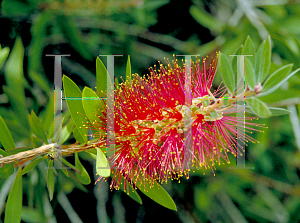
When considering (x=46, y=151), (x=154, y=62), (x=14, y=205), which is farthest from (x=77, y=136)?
(x=154, y=62)

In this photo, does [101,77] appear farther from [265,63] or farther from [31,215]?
[31,215]

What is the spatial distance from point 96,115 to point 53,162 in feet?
0.60

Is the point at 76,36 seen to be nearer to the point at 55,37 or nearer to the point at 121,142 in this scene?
the point at 55,37

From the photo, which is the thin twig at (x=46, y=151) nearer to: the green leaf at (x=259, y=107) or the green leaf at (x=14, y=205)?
the green leaf at (x=14, y=205)

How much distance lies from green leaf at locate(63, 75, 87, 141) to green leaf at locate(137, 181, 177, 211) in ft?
0.74

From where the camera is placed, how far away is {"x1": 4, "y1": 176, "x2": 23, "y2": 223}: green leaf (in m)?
0.57

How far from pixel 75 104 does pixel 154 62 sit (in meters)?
0.76

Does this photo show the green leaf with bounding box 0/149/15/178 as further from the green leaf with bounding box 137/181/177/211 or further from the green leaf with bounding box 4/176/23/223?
the green leaf with bounding box 137/181/177/211

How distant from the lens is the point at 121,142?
0.55 meters

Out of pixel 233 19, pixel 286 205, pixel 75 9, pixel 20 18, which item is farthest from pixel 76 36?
pixel 286 205

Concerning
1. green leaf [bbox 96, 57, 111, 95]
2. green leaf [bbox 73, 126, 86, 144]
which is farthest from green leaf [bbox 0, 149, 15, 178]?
green leaf [bbox 96, 57, 111, 95]

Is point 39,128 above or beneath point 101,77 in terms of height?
beneath

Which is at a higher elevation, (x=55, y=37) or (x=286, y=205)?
(x=55, y=37)

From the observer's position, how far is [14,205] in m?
0.57
